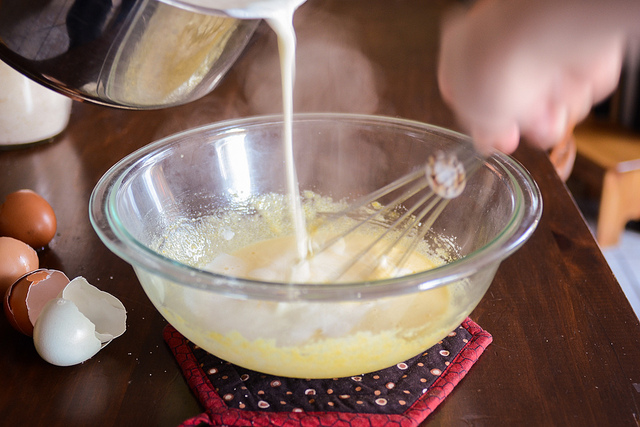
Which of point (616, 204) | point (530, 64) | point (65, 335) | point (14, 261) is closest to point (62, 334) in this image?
point (65, 335)

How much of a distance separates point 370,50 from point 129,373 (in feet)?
5.15

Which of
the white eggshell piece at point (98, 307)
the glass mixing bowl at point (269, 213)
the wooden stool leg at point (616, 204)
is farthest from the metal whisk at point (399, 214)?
the wooden stool leg at point (616, 204)

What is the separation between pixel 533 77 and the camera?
68 centimetres

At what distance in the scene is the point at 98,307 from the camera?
0.79 metres

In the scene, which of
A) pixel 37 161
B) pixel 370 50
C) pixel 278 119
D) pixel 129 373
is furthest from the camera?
pixel 370 50

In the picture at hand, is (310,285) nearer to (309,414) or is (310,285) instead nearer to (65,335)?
(309,414)

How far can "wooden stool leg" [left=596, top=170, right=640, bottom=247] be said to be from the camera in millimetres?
2234

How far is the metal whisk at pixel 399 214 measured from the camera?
2.33 ft

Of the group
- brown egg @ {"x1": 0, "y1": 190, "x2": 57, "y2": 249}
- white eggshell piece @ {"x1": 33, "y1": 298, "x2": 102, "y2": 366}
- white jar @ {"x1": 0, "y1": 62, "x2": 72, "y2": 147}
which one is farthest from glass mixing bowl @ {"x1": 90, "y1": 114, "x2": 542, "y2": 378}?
white jar @ {"x1": 0, "y1": 62, "x2": 72, "y2": 147}

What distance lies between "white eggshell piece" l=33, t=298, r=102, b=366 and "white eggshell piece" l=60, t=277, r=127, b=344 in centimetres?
6

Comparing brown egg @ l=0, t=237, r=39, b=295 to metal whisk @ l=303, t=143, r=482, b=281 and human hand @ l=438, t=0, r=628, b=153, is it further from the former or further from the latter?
human hand @ l=438, t=0, r=628, b=153

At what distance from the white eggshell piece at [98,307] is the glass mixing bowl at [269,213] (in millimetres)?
96

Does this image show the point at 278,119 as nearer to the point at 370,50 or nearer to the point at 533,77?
the point at 533,77

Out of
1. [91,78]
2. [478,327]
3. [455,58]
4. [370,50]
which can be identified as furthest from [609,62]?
[370,50]
